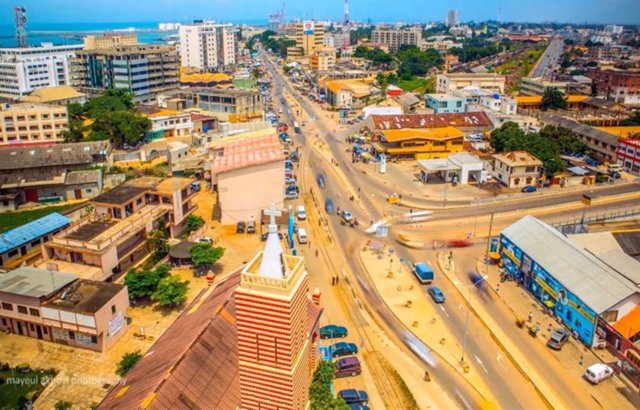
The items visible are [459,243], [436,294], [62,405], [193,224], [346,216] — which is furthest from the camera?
[346,216]

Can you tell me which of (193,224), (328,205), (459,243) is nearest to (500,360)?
(459,243)

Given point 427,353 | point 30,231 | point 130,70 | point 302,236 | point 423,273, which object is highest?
point 130,70

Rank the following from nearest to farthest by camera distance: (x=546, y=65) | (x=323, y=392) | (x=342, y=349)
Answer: (x=323, y=392) < (x=342, y=349) < (x=546, y=65)

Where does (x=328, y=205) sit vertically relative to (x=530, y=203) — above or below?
below

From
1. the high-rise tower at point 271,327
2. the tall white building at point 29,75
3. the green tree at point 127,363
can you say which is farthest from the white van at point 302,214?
the tall white building at point 29,75

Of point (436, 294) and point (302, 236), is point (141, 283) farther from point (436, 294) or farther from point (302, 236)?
point (436, 294)

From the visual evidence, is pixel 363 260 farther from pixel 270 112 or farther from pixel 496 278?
pixel 270 112

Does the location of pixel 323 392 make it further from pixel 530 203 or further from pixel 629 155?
pixel 629 155

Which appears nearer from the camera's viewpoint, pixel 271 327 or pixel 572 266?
pixel 271 327

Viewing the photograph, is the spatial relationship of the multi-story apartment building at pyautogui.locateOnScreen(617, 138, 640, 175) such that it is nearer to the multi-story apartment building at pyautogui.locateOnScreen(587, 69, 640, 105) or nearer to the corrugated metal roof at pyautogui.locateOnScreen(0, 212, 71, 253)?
the multi-story apartment building at pyautogui.locateOnScreen(587, 69, 640, 105)
